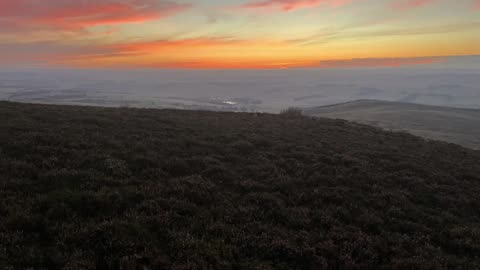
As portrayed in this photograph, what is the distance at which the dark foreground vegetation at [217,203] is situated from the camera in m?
10.2

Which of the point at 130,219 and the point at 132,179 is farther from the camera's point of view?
the point at 132,179

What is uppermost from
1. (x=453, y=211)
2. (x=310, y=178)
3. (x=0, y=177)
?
(x=0, y=177)

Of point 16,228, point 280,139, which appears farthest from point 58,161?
point 280,139

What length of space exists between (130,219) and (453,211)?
1347 cm

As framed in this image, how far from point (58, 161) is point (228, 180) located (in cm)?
748

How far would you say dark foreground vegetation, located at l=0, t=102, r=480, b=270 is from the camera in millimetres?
10188

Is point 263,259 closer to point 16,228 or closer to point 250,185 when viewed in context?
point 250,185

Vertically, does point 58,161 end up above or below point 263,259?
above

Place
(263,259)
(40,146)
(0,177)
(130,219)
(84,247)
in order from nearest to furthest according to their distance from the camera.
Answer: (84,247) → (263,259) → (130,219) → (0,177) → (40,146)

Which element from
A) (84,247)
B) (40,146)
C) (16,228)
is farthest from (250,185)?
(40,146)

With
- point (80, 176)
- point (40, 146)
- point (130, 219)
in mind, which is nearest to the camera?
point (130, 219)

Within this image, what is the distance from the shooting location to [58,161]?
632 inches

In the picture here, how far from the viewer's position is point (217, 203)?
45.5 ft

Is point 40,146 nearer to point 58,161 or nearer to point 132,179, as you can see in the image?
point 58,161
